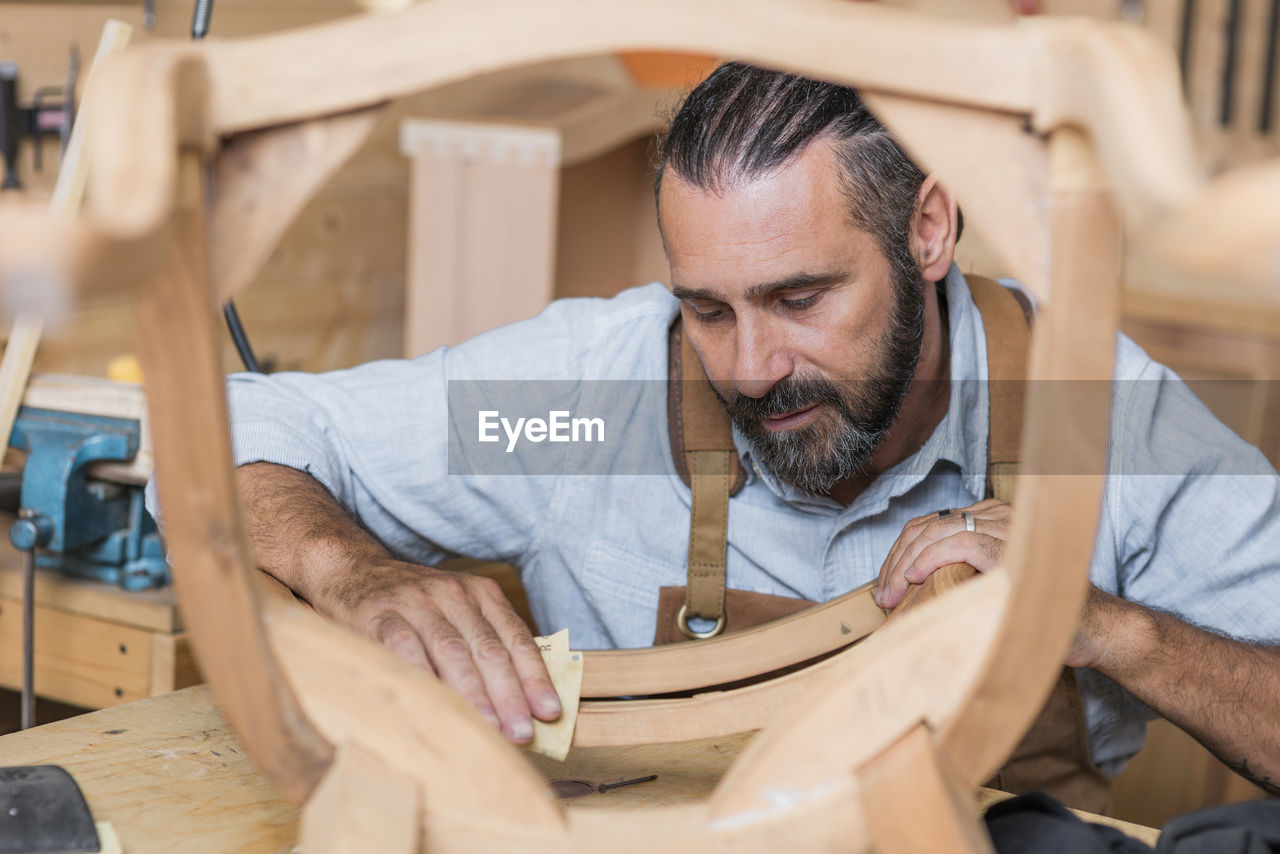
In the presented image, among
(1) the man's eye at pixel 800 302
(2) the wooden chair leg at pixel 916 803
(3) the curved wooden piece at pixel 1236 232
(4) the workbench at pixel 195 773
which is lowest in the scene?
(4) the workbench at pixel 195 773

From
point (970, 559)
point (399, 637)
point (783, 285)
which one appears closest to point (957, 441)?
point (783, 285)

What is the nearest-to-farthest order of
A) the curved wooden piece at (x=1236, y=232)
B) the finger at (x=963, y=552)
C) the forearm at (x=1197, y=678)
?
the curved wooden piece at (x=1236, y=232) → the finger at (x=963, y=552) → the forearm at (x=1197, y=678)

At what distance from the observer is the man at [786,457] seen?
42.3 inches

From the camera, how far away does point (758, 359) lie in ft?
3.85

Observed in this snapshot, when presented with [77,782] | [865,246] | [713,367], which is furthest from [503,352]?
[77,782]

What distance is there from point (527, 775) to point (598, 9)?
13.8 inches

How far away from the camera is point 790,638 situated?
104 cm

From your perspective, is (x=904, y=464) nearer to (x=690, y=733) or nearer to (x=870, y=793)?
(x=690, y=733)

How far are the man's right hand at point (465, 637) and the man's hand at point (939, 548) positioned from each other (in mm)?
304

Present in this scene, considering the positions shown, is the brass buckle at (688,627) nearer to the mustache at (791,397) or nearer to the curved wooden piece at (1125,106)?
the mustache at (791,397)

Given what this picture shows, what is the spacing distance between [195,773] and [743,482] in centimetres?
70

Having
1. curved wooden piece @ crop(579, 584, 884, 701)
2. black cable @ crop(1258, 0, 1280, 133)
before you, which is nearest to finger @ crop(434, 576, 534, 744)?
curved wooden piece @ crop(579, 584, 884, 701)

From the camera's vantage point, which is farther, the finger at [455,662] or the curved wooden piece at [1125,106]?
the finger at [455,662]

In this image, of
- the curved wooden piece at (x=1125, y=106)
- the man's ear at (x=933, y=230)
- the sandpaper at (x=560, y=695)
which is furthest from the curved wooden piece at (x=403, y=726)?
the man's ear at (x=933, y=230)
